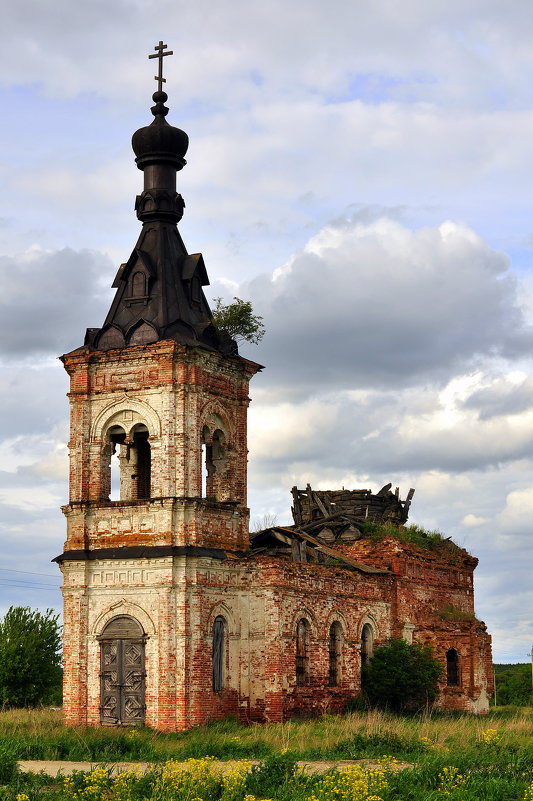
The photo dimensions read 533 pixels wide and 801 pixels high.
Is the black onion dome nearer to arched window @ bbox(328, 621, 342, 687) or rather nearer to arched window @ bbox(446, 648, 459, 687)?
arched window @ bbox(328, 621, 342, 687)

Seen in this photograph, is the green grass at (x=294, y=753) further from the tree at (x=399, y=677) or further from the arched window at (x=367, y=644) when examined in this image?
the arched window at (x=367, y=644)

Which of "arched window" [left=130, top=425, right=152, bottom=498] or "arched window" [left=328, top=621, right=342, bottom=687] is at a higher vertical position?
"arched window" [left=130, top=425, right=152, bottom=498]

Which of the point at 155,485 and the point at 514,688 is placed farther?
the point at 514,688

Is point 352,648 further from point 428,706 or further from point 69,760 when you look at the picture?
point 69,760

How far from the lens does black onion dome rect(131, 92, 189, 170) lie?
97.6 ft

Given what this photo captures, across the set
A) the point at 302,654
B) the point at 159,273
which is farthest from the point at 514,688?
the point at 159,273

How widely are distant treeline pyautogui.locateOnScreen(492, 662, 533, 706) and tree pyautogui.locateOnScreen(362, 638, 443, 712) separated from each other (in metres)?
14.5

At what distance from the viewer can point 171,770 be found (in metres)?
17.2

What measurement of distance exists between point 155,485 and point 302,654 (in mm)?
5558

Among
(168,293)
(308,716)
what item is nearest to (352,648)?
(308,716)

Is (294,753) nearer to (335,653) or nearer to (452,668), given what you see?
(335,653)

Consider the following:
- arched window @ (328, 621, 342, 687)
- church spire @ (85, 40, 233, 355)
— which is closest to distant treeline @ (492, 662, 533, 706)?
arched window @ (328, 621, 342, 687)

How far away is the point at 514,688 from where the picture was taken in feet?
177

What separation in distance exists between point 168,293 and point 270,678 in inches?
373
